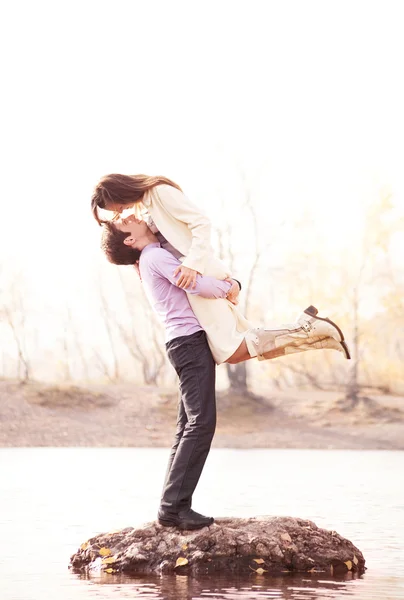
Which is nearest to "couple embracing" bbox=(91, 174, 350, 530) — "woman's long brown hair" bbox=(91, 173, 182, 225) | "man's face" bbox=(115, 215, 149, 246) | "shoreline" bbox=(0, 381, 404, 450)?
"woman's long brown hair" bbox=(91, 173, 182, 225)

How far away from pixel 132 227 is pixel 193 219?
16.4 inches

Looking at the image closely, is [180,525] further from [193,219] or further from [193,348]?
[193,219]

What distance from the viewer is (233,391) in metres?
29.9

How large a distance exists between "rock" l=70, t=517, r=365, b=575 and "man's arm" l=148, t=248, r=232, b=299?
1.22 m

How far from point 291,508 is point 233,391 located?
20.1 meters

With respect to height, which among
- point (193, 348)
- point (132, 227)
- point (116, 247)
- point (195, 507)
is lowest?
point (195, 507)

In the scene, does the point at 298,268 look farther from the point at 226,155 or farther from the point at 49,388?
the point at 49,388

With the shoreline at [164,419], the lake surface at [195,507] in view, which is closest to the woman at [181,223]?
the lake surface at [195,507]

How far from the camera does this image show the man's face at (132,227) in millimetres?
5953

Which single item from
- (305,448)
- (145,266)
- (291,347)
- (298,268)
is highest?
(145,266)

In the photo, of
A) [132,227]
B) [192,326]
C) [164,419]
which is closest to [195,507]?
[192,326]

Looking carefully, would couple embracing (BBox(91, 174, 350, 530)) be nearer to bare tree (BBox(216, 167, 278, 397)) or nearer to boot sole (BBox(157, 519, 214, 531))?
boot sole (BBox(157, 519, 214, 531))

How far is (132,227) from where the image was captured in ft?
19.5

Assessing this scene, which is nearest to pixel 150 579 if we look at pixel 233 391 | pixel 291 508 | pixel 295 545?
pixel 295 545
